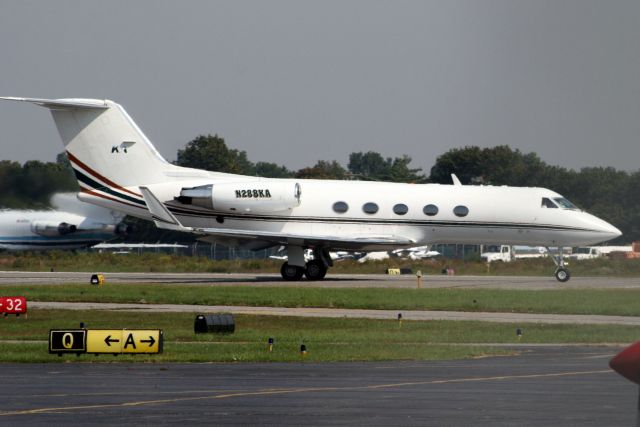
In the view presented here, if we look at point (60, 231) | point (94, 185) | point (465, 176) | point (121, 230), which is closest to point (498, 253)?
point (465, 176)

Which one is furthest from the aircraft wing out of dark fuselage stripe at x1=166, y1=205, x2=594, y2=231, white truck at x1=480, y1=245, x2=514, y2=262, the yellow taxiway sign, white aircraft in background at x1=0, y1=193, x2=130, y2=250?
white truck at x1=480, y1=245, x2=514, y2=262

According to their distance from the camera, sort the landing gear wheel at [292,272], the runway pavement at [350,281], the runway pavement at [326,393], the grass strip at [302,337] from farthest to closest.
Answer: the landing gear wheel at [292,272] → the runway pavement at [350,281] → the grass strip at [302,337] → the runway pavement at [326,393]

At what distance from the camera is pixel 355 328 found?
28578 millimetres

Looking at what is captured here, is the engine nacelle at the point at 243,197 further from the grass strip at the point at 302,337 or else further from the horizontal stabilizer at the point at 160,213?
the grass strip at the point at 302,337

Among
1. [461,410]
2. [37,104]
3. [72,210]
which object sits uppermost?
[37,104]

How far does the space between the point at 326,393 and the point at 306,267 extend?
102 feet

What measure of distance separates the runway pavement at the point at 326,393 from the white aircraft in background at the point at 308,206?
24.5m

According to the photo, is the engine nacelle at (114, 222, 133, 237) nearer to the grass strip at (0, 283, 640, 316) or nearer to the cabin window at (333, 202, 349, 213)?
the cabin window at (333, 202, 349, 213)

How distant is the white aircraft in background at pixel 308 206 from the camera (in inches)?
1810

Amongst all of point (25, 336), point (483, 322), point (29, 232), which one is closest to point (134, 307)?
point (25, 336)

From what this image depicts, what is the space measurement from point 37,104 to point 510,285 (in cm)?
2054

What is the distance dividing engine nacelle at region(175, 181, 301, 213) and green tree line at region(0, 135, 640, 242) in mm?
6062

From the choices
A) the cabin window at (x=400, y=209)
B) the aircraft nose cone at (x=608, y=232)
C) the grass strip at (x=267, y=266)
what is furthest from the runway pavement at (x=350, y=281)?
the grass strip at (x=267, y=266)

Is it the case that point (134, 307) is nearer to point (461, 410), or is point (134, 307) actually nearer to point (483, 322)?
point (483, 322)
